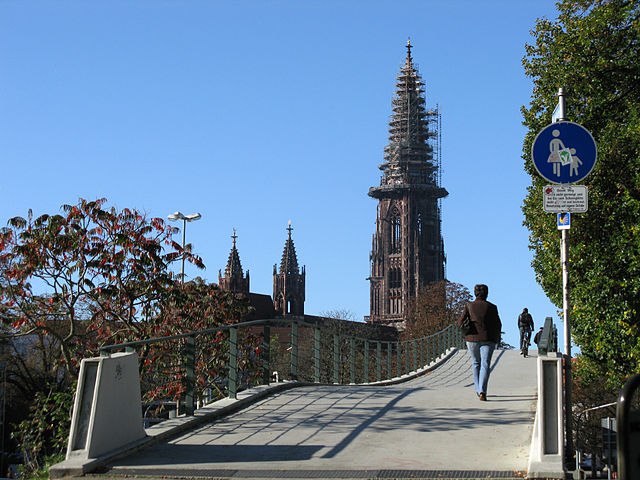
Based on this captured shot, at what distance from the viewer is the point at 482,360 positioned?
12.5 metres

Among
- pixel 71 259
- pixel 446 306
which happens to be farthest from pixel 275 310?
pixel 71 259

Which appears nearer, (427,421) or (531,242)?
(427,421)

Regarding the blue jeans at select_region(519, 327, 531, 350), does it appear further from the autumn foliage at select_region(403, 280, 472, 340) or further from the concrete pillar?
the autumn foliage at select_region(403, 280, 472, 340)

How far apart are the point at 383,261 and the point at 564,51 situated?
424ft

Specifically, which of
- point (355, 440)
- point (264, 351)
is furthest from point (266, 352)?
point (355, 440)

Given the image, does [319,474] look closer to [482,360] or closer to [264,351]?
[482,360]

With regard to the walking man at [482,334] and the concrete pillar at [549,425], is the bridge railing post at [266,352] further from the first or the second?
the concrete pillar at [549,425]

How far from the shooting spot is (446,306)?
288ft

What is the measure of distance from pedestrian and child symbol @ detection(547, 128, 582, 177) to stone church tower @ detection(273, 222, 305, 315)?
154003 millimetres

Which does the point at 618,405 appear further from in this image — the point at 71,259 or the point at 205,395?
the point at 205,395

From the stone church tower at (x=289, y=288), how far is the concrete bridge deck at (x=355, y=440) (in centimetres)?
14936

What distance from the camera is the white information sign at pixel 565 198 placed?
8484 millimetres

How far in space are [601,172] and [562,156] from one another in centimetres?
1275

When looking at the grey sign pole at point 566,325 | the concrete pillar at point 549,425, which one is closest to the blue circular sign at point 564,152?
the grey sign pole at point 566,325
